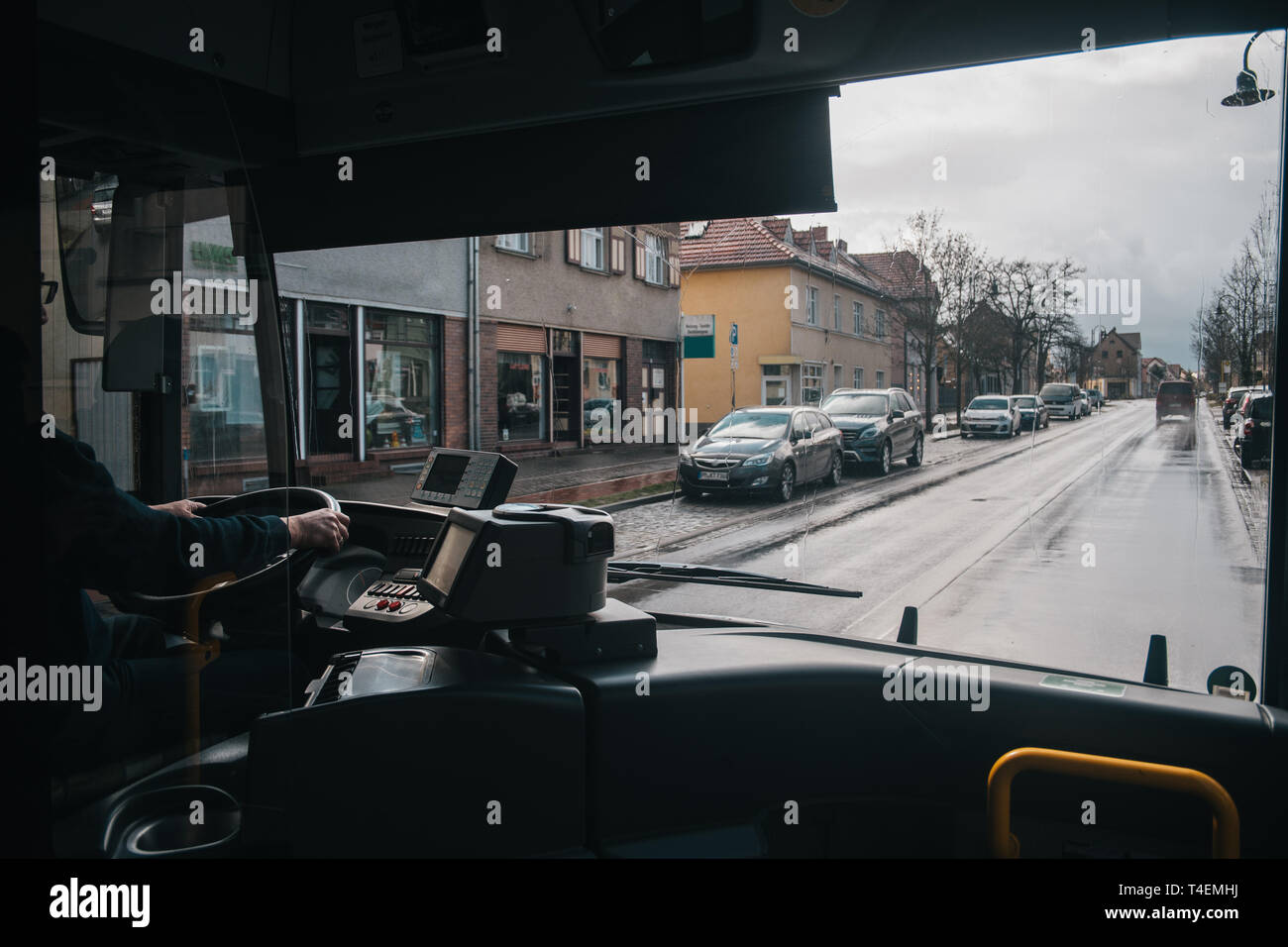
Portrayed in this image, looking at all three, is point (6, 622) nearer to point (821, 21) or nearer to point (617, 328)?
point (617, 328)

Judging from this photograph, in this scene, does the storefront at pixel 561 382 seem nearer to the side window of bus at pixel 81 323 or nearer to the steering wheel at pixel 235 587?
the steering wheel at pixel 235 587

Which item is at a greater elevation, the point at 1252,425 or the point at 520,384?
the point at 520,384

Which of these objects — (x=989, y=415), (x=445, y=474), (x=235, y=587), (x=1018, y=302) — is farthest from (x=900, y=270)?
(x=235, y=587)

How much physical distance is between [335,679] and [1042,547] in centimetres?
156

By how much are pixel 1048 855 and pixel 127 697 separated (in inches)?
70.8

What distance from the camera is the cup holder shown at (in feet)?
4.72

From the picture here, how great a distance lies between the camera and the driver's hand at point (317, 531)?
212cm

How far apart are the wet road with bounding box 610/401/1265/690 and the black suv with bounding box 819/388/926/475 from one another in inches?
1.9

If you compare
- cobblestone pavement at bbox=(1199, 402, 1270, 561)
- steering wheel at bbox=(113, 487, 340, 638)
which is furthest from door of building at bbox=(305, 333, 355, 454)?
cobblestone pavement at bbox=(1199, 402, 1270, 561)

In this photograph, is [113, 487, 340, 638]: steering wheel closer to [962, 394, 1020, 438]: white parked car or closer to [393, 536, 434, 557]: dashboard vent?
[393, 536, 434, 557]: dashboard vent

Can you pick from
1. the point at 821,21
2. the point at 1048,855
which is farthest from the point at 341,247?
A: the point at 1048,855

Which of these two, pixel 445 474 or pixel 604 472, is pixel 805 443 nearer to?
pixel 604 472

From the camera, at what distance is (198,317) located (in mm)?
1694

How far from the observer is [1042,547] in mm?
2029
